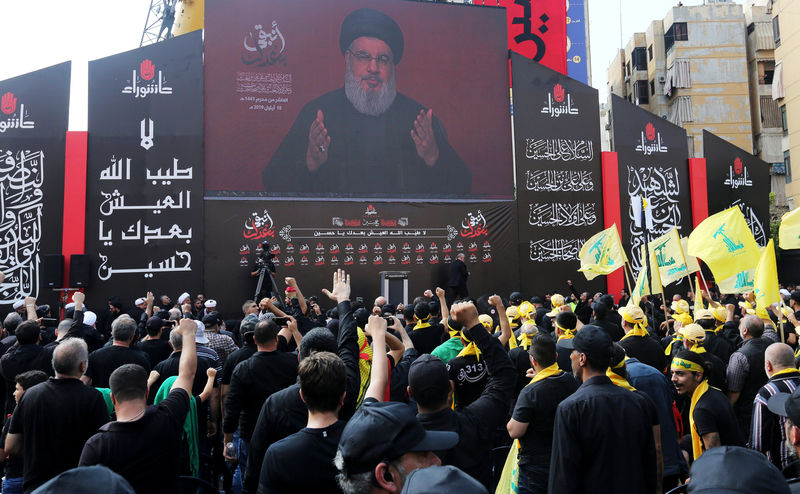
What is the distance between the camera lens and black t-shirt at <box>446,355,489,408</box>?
3727 millimetres

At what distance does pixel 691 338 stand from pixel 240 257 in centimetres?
1152

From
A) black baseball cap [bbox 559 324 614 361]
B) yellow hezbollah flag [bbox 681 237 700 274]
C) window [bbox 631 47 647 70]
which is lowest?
black baseball cap [bbox 559 324 614 361]

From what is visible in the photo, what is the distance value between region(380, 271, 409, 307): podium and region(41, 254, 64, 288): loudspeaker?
722cm

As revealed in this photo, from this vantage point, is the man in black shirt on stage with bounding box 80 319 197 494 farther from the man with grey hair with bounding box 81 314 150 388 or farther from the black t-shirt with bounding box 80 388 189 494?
the man with grey hair with bounding box 81 314 150 388

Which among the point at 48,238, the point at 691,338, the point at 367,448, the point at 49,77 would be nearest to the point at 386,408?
the point at 367,448

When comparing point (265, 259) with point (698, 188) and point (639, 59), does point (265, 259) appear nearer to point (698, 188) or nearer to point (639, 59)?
point (698, 188)

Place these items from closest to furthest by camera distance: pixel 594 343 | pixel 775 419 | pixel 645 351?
pixel 594 343, pixel 775 419, pixel 645 351

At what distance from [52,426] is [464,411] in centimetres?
199

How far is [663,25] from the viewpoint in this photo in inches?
1259

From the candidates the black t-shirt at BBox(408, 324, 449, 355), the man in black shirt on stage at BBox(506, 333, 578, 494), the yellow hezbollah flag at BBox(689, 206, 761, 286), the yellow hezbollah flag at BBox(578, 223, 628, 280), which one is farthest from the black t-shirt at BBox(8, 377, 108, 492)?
the yellow hezbollah flag at BBox(578, 223, 628, 280)

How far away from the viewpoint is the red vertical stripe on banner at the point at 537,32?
19578mm

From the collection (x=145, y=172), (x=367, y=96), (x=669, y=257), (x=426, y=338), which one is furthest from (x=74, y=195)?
(x=669, y=257)

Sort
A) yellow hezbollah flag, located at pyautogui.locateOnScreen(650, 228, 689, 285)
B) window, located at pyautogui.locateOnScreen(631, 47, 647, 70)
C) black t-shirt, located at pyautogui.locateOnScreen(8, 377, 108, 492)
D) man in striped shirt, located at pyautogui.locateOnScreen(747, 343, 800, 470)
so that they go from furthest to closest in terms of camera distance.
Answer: window, located at pyautogui.locateOnScreen(631, 47, 647, 70)
yellow hezbollah flag, located at pyautogui.locateOnScreen(650, 228, 689, 285)
man in striped shirt, located at pyautogui.locateOnScreen(747, 343, 800, 470)
black t-shirt, located at pyautogui.locateOnScreen(8, 377, 108, 492)

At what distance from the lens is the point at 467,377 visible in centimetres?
373
